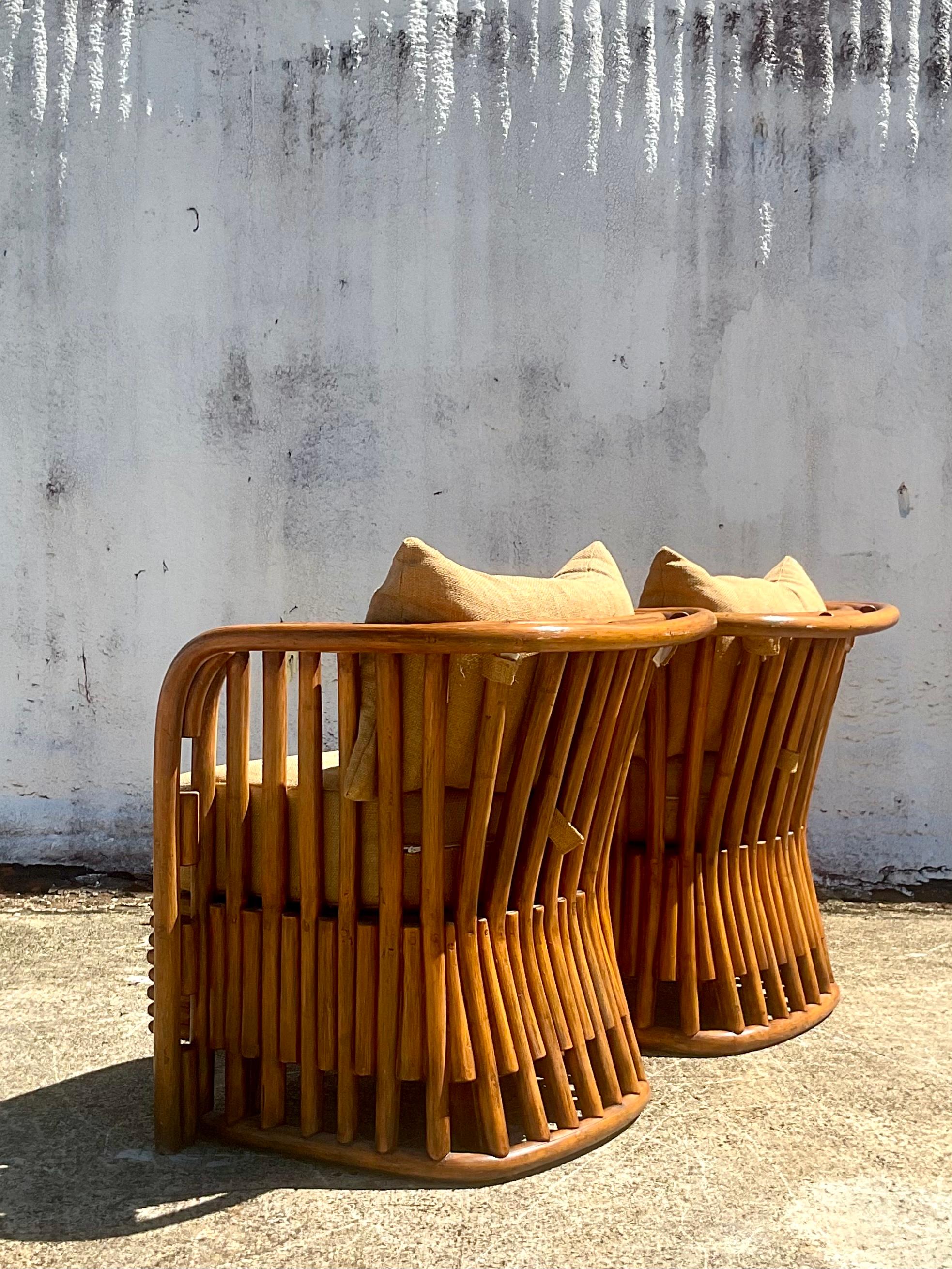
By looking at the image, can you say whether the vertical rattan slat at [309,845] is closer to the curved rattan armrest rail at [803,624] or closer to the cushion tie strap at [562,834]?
the cushion tie strap at [562,834]

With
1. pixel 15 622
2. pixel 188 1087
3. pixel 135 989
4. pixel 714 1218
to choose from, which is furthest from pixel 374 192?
pixel 714 1218

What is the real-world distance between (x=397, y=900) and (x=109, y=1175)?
625mm

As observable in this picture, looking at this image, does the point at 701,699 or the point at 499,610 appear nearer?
the point at 499,610

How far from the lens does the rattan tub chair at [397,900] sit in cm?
196

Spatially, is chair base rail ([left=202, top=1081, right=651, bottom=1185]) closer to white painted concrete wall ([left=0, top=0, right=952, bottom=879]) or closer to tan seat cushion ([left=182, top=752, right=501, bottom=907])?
tan seat cushion ([left=182, top=752, right=501, bottom=907])

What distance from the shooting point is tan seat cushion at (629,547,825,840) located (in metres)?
2.56

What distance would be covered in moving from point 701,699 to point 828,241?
2196mm

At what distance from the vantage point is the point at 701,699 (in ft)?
8.46

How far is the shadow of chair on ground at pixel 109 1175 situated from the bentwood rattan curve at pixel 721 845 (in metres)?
0.83

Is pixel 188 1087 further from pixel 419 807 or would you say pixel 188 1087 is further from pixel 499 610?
pixel 499 610

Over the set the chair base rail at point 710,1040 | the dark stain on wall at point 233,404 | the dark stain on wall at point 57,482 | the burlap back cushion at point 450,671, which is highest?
the dark stain on wall at point 233,404

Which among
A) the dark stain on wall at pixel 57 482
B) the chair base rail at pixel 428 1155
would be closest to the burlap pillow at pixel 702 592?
the chair base rail at pixel 428 1155

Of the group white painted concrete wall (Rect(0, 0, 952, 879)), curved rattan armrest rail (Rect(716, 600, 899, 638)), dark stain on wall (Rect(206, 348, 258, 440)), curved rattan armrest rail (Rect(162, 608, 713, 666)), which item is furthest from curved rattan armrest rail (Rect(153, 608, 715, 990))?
dark stain on wall (Rect(206, 348, 258, 440))

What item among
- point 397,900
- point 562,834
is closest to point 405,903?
point 397,900
